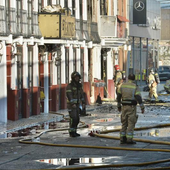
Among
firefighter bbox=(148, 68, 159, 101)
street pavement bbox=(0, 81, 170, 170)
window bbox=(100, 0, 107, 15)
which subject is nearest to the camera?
street pavement bbox=(0, 81, 170, 170)

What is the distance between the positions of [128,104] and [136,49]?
4125cm

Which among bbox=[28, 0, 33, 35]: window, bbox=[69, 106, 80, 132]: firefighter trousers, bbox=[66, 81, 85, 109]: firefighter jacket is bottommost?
bbox=[69, 106, 80, 132]: firefighter trousers

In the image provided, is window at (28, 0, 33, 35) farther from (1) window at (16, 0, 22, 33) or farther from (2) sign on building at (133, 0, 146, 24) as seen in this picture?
(2) sign on building at (133, 0, 146, 24)

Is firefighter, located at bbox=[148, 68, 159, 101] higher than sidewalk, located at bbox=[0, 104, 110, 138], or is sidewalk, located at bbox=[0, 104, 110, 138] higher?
firefighter, located at bbox=[148, 68, 159, 101]

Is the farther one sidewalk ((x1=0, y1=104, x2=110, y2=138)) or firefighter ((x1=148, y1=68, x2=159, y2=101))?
firefighter ((x1=148, y1=68, x2=159, y2=101))

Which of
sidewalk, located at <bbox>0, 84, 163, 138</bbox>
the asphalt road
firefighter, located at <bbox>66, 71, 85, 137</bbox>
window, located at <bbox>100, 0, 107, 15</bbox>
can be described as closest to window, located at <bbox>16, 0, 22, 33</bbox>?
sidewalk, located at <bbox>0, 84, 163, 138</bbox>

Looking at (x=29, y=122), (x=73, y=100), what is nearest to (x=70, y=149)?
(x=73, y=100)

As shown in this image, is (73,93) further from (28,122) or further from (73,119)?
(28,122)

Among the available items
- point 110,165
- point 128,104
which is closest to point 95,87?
point 128,104

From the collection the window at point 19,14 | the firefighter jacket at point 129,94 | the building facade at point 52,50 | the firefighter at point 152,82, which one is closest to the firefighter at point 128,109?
the firefighter jacket at point 129,94

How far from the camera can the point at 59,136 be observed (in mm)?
21344

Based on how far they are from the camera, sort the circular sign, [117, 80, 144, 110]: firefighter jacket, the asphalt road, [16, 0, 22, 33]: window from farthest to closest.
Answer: the circular sign, [16, 0, 22, 33]: window, [117, 80, 144, 110]: firefighter jacket, the asphalt road

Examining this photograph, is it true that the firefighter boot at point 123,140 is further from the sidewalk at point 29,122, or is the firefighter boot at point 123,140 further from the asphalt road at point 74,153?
the sidewalk at point 29,122

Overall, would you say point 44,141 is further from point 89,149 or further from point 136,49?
point 136,49
